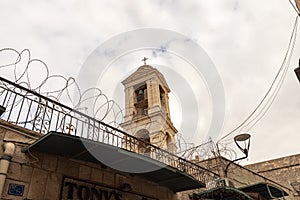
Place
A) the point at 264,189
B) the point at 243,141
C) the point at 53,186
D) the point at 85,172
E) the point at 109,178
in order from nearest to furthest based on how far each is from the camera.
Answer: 1. the point at 53,186
2. the point at 85,172
3. the point at 109,178
4. the point at 264,189
5. the point at 243,141

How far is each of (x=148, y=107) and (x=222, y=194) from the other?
724 centimetres

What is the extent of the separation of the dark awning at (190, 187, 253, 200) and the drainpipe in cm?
427

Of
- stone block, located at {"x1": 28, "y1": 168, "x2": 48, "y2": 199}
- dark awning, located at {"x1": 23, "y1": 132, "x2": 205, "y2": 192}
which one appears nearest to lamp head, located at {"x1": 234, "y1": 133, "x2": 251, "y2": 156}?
dark awning, located at {"x1": 23, "y1": 132, "x2": 205, "y2": 192}

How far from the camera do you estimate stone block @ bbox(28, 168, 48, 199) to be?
3393 millimetres

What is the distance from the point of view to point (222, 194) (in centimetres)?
578

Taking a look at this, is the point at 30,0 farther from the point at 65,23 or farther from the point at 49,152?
the point at 49,152

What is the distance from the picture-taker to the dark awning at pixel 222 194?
5.47 meters

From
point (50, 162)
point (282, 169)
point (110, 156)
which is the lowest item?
point (50, 162)

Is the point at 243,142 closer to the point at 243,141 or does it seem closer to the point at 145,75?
the point at 243,141

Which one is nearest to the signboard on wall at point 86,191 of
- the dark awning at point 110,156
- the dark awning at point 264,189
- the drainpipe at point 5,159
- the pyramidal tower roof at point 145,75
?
the dark awning at point 110,156

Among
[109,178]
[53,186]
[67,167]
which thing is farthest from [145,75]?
[53,186]

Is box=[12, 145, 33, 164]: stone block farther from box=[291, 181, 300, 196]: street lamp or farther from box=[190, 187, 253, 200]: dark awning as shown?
box=[291, 181, 300, 196]: street lamp

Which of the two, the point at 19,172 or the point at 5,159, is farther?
the point at 19,172

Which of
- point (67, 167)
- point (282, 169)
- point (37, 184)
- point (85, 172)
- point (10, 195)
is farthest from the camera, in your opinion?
point (282, 169)
